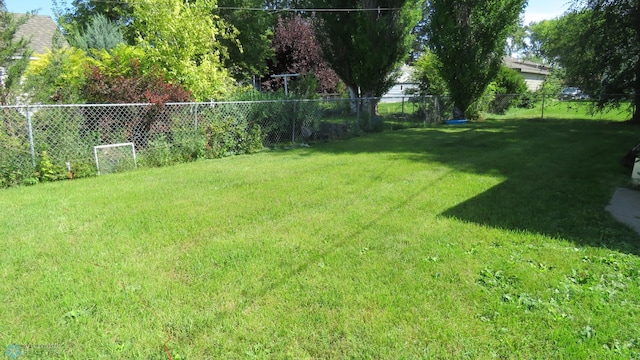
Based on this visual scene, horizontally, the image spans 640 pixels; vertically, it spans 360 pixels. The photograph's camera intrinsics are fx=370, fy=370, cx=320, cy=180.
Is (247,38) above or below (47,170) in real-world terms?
above

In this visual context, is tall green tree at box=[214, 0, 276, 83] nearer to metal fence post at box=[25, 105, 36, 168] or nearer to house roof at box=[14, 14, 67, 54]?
house roof at box=[14, 14, 67, 54]

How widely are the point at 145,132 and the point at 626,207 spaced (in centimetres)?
835

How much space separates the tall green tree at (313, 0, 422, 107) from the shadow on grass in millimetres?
3845

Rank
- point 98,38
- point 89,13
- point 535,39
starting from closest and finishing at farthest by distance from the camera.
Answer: point 98,38 < point 89,13 < point 535,39

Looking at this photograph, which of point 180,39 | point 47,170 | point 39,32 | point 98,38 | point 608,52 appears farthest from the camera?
point 39,32

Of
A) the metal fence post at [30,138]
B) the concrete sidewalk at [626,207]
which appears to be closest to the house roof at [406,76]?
the concrete sidewalk at [626,207]

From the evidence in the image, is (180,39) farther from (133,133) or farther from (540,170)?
(540,170)

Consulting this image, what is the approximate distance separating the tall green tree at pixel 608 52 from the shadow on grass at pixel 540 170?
10.4 ft

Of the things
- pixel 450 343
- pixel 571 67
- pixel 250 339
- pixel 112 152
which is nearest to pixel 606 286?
pixel 450 343

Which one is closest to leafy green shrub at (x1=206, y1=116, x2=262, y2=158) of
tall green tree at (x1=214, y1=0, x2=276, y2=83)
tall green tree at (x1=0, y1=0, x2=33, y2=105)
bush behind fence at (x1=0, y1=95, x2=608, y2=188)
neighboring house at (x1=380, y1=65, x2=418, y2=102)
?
bush behind fence at (x1=0, y1=95, x2=608, y2=188)

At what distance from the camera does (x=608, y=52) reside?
14805 millimetres

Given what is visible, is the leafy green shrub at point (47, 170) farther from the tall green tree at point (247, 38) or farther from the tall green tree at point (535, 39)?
the tall green tree at point (535, 39)

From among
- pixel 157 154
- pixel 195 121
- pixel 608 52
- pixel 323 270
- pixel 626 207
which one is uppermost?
pixel 608 52

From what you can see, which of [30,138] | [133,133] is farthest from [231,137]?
[30,138]
